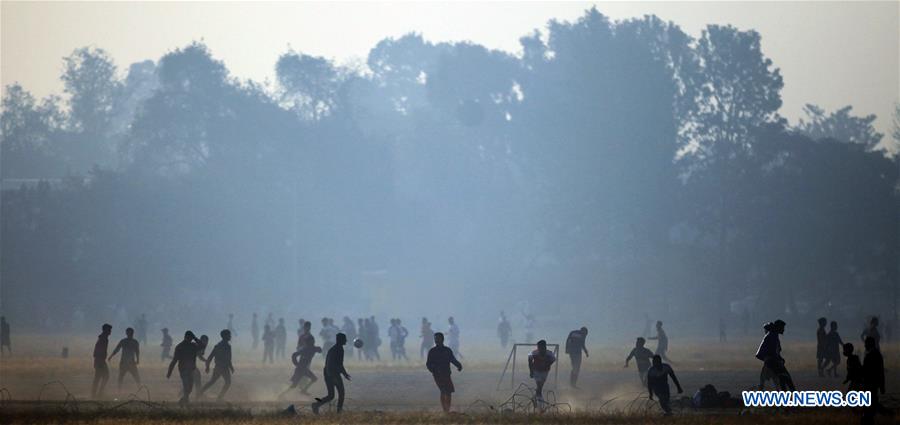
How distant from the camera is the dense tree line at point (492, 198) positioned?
9375 cm

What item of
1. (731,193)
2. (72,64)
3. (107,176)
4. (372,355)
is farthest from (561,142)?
(72,64)

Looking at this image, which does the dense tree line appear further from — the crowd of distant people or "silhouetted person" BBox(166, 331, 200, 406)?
"silhouetted person" BBox(166, 331, 200, 406)

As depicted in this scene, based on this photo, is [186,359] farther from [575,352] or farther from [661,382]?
[575,352]

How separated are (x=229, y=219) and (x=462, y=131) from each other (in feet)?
66.4

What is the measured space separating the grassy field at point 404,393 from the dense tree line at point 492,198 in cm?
3496

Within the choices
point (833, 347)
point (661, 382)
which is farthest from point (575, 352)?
point (661, 382)

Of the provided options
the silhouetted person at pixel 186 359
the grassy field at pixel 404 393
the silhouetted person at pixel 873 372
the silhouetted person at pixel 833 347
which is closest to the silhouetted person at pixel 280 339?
the grassy field at pixel 404 393

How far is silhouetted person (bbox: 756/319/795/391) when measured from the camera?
1022 inches

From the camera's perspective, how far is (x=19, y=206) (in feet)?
320

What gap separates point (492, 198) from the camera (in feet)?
352

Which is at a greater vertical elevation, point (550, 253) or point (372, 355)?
point (550, 253)

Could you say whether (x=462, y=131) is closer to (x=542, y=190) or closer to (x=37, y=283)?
(x=542, y=190)

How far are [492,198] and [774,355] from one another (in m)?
81.1

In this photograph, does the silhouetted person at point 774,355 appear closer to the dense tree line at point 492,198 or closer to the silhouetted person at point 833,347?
the silhouetted person at point 833,347
